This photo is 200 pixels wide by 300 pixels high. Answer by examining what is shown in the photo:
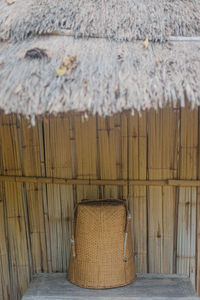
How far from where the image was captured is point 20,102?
1.06 metres

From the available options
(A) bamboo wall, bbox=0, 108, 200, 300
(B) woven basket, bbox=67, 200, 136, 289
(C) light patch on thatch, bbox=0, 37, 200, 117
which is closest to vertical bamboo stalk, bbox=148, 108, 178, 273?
(A) bamboo wall, bbox=0, 108, 200, 300

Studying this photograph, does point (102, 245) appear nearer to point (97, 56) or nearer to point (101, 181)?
point (101, 181)

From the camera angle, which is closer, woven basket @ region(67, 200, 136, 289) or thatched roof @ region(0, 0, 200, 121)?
thatched roof @ region(0, 0, 200, 121)

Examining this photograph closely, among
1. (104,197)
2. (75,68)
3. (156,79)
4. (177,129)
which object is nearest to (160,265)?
(104,197)

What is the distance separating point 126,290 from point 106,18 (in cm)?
132

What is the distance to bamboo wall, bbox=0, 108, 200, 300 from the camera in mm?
1545

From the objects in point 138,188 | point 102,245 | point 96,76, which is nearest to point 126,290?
point 102,245

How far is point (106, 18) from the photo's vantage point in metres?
1.45

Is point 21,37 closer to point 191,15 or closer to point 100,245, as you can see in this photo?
point 191,15

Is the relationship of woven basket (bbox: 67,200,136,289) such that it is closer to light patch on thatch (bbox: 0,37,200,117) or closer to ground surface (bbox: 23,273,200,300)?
ground surface (bbox: 23,273,200,300)

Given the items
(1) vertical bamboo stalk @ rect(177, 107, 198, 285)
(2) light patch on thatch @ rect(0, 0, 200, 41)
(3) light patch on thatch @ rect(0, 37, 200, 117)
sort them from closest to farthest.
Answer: (3) light patch on thatch @ rect(0, 37, 200, 117) → (2) light patch on thatch @ rect(0, 0, 200, 41) → (1) vertical bamboo stalk @ rect(177, 107, 198, 285)

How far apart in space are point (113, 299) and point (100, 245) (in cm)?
25

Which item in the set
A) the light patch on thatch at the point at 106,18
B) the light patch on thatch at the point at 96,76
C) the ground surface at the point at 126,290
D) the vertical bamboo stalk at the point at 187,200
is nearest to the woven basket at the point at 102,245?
the ground surface at the point at 126,290

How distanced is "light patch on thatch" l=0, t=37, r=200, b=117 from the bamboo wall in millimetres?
359
